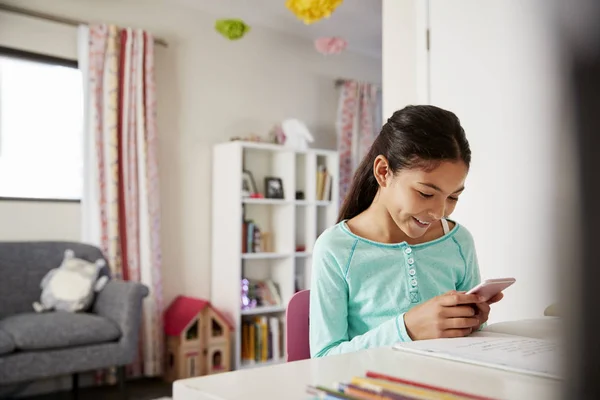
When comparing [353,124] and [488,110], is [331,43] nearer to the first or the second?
[353,124]

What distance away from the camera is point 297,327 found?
1.17 metres

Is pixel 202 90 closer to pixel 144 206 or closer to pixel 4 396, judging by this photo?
pixel 144 206

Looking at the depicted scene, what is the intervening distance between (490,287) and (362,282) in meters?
0.31

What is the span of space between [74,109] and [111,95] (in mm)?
252

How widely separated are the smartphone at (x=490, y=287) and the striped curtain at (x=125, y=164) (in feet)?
9.65

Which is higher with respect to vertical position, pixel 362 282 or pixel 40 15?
pixel 40 15

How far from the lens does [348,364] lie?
26.1 inches

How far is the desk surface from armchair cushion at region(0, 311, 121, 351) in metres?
2.36

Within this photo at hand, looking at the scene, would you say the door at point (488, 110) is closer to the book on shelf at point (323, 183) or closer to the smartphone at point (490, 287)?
the smartphone at point (490, 287)

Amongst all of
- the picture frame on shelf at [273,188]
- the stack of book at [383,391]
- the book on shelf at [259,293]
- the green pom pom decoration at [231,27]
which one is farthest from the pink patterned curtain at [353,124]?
the stack of book at [383,391]

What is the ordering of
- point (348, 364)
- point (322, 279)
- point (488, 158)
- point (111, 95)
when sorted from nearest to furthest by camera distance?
point (348, 364), point (322, 279), point (488, 158), point (111, 95)

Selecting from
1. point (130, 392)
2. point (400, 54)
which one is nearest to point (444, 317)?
point (400, 54)

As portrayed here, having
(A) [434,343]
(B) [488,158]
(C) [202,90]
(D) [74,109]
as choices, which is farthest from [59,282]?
(A) [434,343]

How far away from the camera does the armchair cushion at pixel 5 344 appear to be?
2586mm
